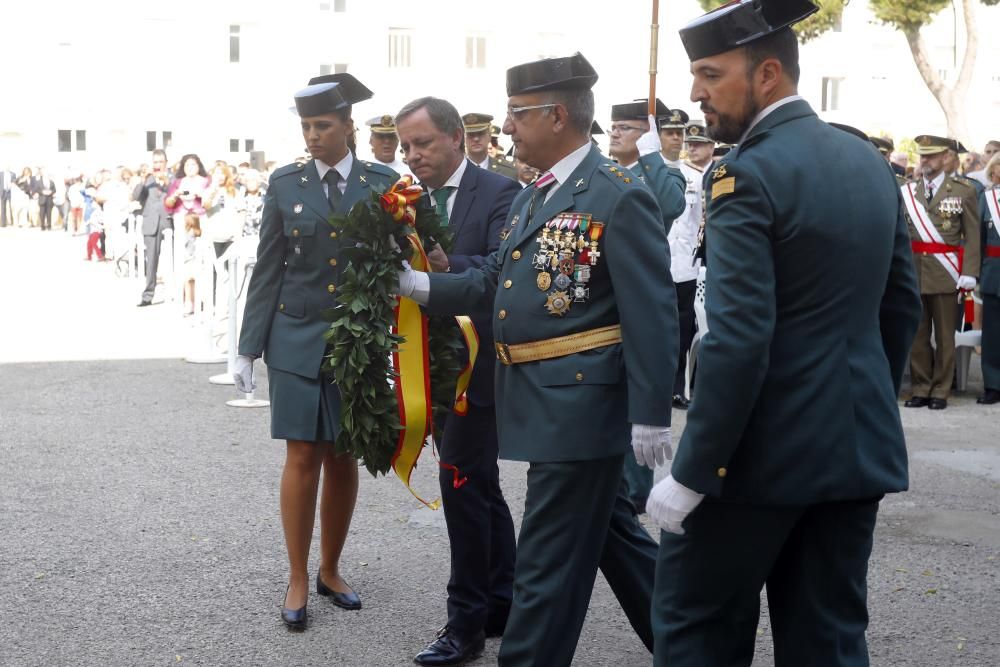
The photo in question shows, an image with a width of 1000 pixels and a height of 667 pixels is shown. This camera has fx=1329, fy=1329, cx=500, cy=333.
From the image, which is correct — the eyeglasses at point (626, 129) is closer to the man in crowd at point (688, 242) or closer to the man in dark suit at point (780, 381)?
the man in crowd at point (688, 242)

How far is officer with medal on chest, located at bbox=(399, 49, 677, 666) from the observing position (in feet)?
12.3

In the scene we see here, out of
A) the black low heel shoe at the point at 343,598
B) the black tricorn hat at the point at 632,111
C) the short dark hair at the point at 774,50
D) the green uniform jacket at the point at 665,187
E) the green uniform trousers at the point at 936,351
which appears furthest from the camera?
the green uniform trousers at the point at 936,351

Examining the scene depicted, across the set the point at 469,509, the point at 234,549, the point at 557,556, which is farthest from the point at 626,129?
the point at 557,556

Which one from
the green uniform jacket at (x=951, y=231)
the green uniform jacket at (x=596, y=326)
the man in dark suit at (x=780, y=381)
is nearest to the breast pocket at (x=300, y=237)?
the green uniform jacket at (x=596, y=326)

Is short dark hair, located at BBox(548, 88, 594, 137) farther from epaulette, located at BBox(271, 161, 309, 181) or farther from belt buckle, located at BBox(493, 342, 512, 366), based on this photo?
epaulette, located at BBox(271, 161, 309, 181)

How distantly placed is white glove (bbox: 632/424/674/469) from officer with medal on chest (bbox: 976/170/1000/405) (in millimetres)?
7853

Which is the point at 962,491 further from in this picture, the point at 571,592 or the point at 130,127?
the point at 130,127

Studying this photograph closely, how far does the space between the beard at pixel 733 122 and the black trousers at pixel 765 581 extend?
855mm

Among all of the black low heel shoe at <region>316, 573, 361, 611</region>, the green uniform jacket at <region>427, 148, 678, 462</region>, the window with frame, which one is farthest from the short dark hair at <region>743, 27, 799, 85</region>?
the window with frame

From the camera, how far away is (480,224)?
4859 mm

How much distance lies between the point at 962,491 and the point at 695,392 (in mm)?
5068

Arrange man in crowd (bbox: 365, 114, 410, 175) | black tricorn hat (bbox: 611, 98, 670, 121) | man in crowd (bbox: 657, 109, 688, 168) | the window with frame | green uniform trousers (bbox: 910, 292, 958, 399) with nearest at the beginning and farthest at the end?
black tricorn hat (bbox: 611, 98, 670, 121) < man in crowd (bbox: 657, 109, 688, 168) < man in crowd (bbox: 365, 114, 410, 175) < green uniform trousers (bbox: 910, 292, 958, 399) < the window with frame

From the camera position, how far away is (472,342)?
4.81m

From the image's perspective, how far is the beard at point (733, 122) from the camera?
305cm
